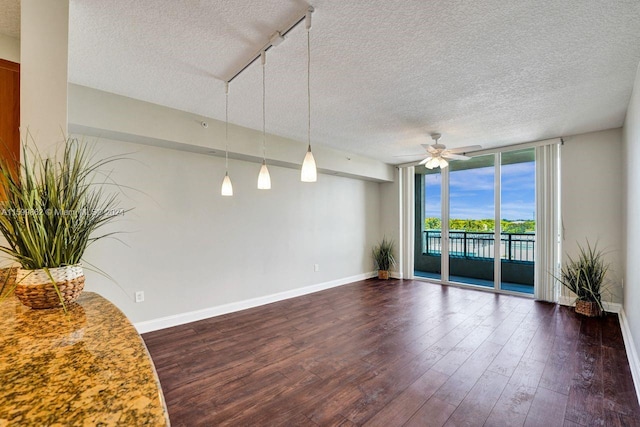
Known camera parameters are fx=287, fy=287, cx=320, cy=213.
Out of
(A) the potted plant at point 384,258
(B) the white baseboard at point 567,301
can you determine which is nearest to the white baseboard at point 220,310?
(A) the potted plant at point 384,258

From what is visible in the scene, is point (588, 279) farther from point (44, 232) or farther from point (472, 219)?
point (44, 232)

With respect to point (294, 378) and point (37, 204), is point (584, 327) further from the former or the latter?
point (37, 204)

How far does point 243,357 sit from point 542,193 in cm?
523

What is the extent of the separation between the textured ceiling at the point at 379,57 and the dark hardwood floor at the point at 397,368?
8.92ft

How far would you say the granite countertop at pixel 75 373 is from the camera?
568 mm

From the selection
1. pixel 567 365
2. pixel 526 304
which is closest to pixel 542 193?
pixel 526 304

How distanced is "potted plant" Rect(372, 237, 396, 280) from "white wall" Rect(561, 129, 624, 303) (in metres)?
3.14

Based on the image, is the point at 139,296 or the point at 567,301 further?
the point at 567,301

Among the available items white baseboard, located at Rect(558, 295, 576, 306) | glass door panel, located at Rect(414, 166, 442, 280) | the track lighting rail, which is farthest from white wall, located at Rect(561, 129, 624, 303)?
the track lighting rail

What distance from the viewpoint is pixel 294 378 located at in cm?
254

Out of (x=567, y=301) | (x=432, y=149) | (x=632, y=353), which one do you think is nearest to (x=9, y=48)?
(x=432, y=149)

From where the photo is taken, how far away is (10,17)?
1941mm

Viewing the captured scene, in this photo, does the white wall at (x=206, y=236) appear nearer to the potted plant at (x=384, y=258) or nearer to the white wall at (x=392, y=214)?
the potted plant at (x=384, y=258)

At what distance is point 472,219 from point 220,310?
5.20 metres
